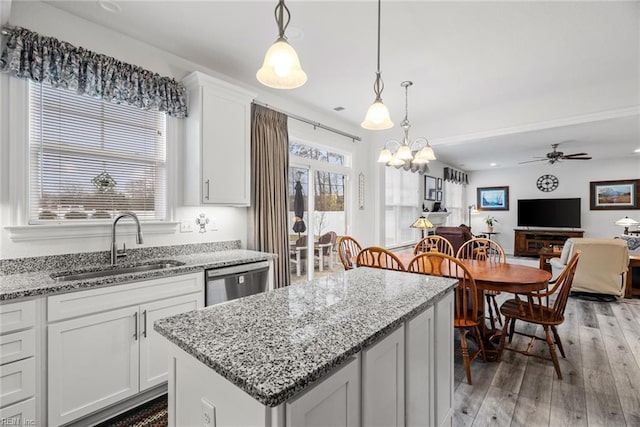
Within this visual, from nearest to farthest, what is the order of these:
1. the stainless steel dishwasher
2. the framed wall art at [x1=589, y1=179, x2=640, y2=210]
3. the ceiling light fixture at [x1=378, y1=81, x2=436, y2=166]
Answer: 1. the stainless steel dishwasher
2. the ceiling light fixture at [x1=378, y1=81, x2=436, y2=166]
3. the framed wall art at [x1=589, y1=179, x2=640, y2=210]

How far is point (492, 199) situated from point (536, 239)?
5.54ft

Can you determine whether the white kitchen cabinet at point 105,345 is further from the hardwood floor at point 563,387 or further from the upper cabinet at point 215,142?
the hardwood floor at point 563,387

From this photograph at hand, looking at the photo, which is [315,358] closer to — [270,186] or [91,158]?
[91,158]

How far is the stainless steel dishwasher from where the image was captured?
7.84 ft

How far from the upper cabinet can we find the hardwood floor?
2.52 metres

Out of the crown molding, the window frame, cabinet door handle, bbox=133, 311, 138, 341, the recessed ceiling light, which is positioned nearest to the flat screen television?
the crown molding

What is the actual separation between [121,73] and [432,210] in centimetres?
660

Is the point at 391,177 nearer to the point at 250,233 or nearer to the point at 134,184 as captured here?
the point at 250,233

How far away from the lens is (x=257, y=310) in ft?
4.14

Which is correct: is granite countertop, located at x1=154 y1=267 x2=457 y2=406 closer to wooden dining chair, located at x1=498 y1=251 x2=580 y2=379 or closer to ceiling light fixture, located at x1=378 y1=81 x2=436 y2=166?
wooden dining chair, located at x1=498 y1=251 x2=580 y2=379

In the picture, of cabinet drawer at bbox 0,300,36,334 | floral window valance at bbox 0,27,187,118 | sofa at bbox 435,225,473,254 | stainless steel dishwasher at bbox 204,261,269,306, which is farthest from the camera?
sofa at bbox 435,225,473,254

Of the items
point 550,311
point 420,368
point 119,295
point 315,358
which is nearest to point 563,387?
point 550,311

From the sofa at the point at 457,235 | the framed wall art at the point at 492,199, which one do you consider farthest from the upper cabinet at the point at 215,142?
the framed wall art at the point at 492,199

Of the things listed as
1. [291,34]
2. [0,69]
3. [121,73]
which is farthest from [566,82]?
[0,69]
